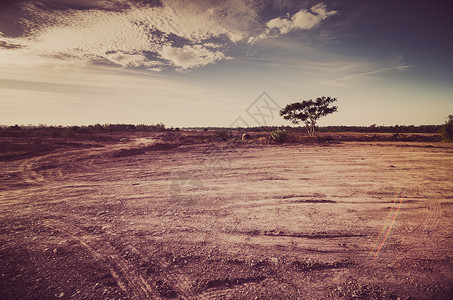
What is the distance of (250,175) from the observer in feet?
25.8

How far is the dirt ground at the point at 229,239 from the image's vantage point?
2467 mm

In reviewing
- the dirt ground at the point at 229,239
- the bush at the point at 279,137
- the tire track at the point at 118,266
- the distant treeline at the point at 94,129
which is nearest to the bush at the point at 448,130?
the distant treeline at the point at 94,129

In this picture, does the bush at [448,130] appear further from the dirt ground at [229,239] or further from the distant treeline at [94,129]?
the dirt ground at [229,239]

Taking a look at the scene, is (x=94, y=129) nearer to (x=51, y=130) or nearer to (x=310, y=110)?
(x=51, y=130)

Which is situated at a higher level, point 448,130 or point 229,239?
point 448,130

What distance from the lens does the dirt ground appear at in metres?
2.47

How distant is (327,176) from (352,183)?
1.02 m

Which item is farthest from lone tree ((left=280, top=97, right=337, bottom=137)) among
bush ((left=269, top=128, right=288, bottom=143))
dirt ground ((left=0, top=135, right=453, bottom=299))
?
dirt ground ((left=0, top=135, right=453, bottom=299))

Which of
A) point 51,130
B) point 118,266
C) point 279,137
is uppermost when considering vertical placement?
point 51,130

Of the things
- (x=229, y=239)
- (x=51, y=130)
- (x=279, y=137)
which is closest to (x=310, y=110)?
(x=279, y=137)

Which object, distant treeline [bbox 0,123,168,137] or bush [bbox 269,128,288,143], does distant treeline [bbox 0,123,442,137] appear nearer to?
distant treeline [bbox 0,123,168,137]

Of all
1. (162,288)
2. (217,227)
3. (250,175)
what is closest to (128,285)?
(162,288)

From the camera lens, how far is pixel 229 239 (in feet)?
Answer: 11.3

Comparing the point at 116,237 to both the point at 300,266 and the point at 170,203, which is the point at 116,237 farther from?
the point at 300,266
